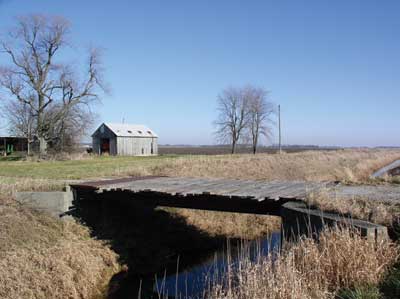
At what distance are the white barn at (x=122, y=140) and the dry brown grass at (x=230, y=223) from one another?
35570mm

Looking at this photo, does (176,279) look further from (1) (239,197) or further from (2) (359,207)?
(2) (359,207)

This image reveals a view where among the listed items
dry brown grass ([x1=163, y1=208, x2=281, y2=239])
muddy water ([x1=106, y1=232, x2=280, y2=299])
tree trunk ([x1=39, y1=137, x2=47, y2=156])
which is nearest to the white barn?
tree trunk ([x1=39, y1=137, x2=47, y2=156])

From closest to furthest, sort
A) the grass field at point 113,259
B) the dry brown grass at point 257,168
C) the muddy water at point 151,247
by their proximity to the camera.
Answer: the grass field at point 113,259 < the muddy water at point 151,247 < the dry brown grass at point 257,168

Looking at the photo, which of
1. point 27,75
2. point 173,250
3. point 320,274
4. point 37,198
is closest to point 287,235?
point 320,274

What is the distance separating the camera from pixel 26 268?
8828 mm

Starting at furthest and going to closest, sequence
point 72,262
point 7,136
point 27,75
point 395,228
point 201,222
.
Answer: point 7,136
point 27,75
point 201,222
point 72,262
point 395,228

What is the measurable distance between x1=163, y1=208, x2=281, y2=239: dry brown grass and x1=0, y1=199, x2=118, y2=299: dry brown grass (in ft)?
15.7

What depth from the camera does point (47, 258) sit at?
9445mm

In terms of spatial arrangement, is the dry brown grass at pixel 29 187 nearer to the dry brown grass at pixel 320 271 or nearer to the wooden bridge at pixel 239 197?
the wooden bridge at pixel 239 197

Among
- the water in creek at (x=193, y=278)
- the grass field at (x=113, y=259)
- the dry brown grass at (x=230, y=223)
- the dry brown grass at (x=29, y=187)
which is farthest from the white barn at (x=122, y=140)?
the water in creek at (x=193, y=278)

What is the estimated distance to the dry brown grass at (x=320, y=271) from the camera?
5.10 m

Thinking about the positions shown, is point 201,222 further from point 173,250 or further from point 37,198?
point 37,198

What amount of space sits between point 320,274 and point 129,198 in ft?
26.2

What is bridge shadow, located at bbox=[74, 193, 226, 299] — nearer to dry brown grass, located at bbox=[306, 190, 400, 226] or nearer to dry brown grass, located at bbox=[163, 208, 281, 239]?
dry brown grass, located at bbox=[163, 208, 281, 239]
